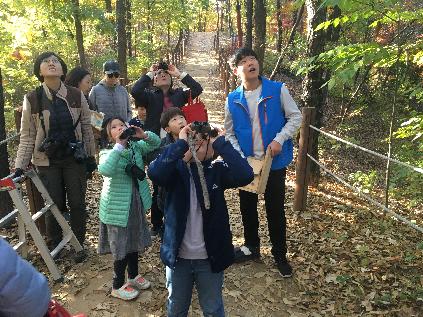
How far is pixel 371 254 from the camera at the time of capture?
4.57 m

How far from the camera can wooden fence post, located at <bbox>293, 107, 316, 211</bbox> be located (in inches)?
209

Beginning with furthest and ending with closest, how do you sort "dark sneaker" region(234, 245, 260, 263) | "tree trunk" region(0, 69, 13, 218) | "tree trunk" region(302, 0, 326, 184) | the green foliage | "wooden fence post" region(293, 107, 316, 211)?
the green foliage, "tree trunk" region(302, 0, 326, 184), "wooden fence post" region(293, 107, 316, 211), "tree trunk" region(0, 69, 13, 218), "dark sneaker" region(234, 245, 260, 263)

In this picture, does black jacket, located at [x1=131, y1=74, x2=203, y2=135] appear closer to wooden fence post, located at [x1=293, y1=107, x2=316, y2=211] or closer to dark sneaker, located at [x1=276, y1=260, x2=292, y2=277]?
wooden fence post, located at [x1=293, y1=107, x2=316, y2=211]

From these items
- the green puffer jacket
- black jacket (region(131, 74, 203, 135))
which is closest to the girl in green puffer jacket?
the green puffer jacket

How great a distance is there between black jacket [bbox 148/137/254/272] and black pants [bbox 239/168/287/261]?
1346mm

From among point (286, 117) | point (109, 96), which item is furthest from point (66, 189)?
point (286, 117)

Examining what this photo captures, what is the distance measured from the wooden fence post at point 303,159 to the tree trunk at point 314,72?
50cm

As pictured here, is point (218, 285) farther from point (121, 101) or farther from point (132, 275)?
point (121, 101)

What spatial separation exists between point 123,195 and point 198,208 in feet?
3.51

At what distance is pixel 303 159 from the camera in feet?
17.7

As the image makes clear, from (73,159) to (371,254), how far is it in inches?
146

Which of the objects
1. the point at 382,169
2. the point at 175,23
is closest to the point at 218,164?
the point at 382,169

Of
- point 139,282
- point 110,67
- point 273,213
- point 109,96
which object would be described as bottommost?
point 139,282

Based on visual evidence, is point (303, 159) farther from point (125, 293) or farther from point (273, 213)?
point (125, 293)
